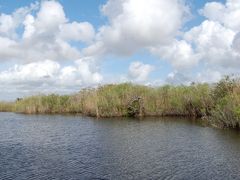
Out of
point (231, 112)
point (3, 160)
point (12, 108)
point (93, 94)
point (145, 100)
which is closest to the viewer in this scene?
point (3, 160)

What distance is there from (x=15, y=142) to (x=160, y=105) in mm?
21086

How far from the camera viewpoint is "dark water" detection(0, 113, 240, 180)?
16.6 m

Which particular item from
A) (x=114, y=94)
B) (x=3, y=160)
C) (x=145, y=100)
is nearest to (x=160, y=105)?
(x=145, y=100)

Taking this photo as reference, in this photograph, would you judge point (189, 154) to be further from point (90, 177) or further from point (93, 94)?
point (93, 94)

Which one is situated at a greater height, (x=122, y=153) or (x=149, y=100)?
(x=149, y=100)

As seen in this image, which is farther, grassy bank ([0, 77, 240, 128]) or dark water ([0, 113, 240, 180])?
grassy bank ([0, 77, 240, 128])

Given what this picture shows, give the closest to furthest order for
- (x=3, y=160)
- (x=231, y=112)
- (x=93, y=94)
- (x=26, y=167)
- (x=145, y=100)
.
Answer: (x=26, y=167) → (x=3, y=160) → (x=231, y=112) → (x=145, y=100) → (x=93, y=94)

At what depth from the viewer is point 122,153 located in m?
21.0

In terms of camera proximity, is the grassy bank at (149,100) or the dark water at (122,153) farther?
the grassy bank at (149,100)

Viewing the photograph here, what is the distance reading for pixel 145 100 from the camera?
42.9 m

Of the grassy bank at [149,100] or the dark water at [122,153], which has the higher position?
the grassy bank at [149,100]

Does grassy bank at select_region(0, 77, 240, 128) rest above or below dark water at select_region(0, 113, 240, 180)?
above

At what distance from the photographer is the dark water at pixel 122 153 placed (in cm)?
1661

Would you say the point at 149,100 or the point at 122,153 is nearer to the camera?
the point at 122,153
